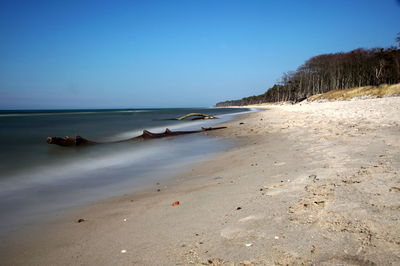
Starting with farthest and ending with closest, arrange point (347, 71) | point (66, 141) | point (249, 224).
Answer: point (347, 71)
point (66, 141)
point (249, 224)

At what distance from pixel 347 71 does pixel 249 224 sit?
252 ft

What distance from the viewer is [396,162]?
13.6 feet

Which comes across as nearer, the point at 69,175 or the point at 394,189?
the point at 394,189

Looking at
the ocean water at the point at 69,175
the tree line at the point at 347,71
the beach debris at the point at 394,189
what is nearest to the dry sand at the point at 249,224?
the beach debris at the point at 394,189

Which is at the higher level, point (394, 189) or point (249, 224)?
point (394, 189)

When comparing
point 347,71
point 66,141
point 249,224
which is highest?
point 347,71

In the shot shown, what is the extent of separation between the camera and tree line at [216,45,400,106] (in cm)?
5041

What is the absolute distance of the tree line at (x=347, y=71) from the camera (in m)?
50.4

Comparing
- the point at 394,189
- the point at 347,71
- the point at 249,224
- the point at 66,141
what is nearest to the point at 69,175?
the point at 66,141

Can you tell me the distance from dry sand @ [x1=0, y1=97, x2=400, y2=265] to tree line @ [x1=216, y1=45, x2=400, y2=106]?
58.5 meters

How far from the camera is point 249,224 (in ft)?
8.53

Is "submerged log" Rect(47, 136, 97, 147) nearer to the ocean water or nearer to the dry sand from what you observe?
the ocean water

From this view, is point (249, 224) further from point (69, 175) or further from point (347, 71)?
point (347, 71)

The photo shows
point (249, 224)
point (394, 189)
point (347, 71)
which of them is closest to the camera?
point (249, 224)
